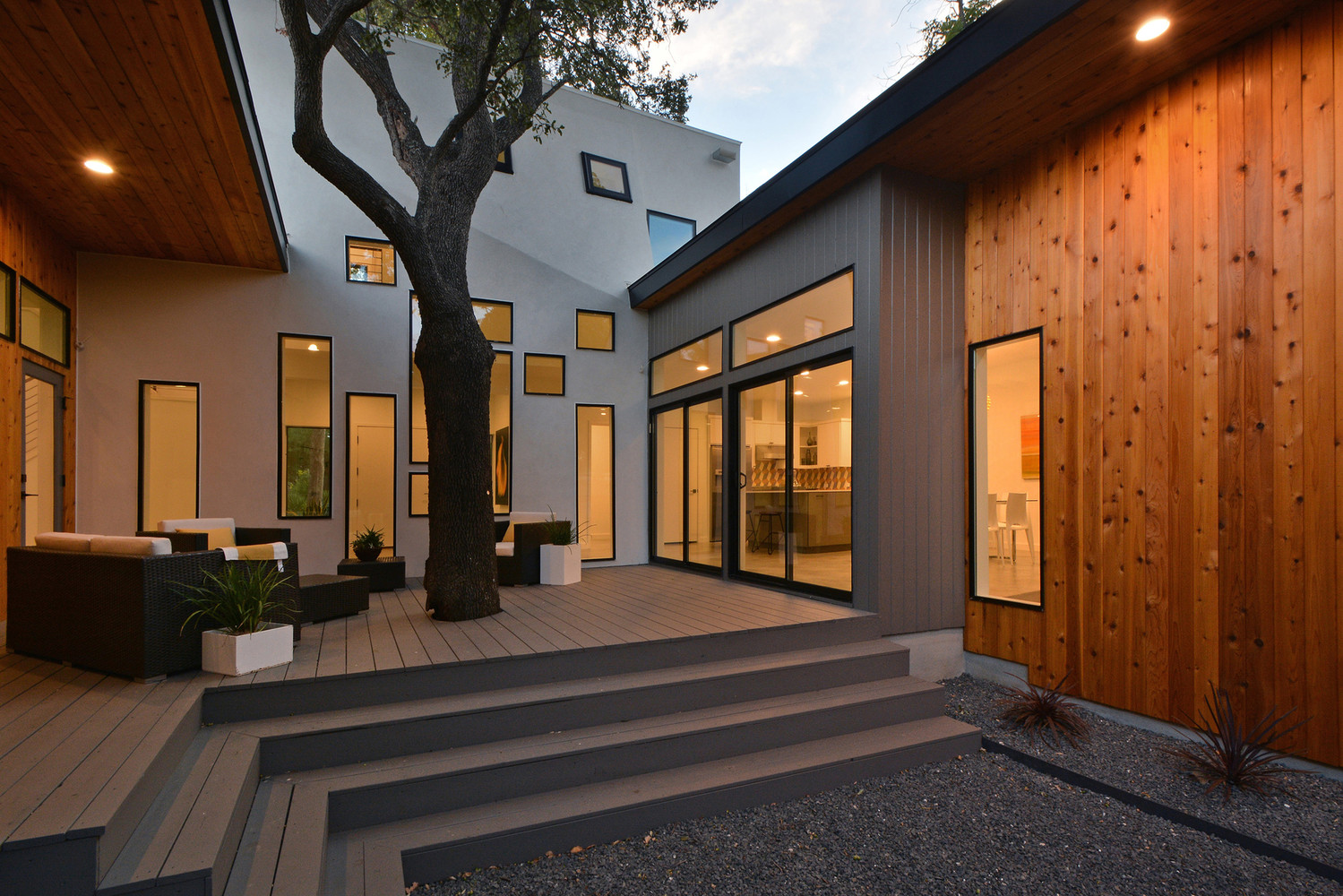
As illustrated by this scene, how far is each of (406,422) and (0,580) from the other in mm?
3367

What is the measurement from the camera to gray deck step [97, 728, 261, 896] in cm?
179

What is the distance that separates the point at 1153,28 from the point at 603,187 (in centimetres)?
660

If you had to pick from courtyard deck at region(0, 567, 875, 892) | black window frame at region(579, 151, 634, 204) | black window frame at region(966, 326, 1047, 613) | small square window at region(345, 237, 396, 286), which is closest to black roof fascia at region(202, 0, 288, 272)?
small square window at region(345, 237, 396, 286)

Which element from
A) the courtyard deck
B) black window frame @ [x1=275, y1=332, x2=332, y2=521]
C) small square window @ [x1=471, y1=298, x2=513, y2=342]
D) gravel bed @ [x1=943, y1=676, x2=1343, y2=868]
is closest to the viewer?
the courtyard deck

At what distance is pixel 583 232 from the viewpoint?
8.33 m

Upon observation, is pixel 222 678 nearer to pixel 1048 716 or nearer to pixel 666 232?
pixel 1048 716

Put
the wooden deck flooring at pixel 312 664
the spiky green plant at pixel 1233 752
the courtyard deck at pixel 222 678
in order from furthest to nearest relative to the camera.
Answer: the spiky green plant at pixel 1233 752, the wooden deck flooring at pixel 312 664, the courtyard deck at pixel 222 678

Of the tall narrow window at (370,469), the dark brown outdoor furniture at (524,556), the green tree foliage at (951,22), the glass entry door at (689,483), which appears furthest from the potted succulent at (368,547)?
the green tree foliage at (951,22)

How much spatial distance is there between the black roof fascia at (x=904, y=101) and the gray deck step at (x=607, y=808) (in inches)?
147

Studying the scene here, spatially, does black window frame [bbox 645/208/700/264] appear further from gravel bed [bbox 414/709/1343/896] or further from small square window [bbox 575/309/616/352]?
gravel bed [bbox 414/709/1343/896]

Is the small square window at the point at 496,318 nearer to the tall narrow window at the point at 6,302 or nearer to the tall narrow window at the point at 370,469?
the tall narrow window at the point at 370,469

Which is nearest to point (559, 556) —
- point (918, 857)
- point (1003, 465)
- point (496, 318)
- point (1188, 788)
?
point (496, 318)

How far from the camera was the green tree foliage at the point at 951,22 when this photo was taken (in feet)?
23.7

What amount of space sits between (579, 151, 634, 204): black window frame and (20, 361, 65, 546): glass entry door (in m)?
5.92
